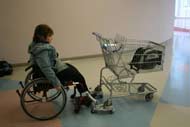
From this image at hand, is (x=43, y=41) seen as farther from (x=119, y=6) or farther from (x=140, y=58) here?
(x=119, y=6)

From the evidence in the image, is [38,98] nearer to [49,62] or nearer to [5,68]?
[49,62]

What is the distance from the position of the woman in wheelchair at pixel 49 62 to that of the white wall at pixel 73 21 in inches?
83.2

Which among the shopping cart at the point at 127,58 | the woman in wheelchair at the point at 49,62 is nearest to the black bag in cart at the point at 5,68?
the woman in wheelchair at the point at 49,62

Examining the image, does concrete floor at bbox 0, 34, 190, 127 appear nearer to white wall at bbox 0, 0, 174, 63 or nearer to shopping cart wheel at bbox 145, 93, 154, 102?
shopping cart wheel at bbox 145, 93, 154, 102

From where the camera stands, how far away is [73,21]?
535cm

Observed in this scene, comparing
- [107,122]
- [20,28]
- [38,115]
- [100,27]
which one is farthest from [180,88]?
[20,28]

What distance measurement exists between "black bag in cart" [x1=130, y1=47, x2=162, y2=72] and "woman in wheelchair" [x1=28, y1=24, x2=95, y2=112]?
2.31 feet

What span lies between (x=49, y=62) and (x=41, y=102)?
0.65 meters

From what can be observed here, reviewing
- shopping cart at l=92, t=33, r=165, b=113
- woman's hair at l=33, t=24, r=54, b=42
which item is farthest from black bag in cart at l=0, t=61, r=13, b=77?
shopping cart at l=92, t=33, r=165, b=113

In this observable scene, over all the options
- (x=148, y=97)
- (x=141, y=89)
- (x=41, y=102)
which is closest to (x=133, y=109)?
(x=148, y=97)

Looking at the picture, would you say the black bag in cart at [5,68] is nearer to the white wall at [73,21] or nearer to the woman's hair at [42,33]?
the white wall at [73,21]

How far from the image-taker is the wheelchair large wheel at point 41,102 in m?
2.83

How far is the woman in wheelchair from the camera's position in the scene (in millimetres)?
2762

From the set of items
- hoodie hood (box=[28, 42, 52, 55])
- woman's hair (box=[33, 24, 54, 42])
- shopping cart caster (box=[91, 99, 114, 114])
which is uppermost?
woman's hair (box=[33, 24, 54, 42])
